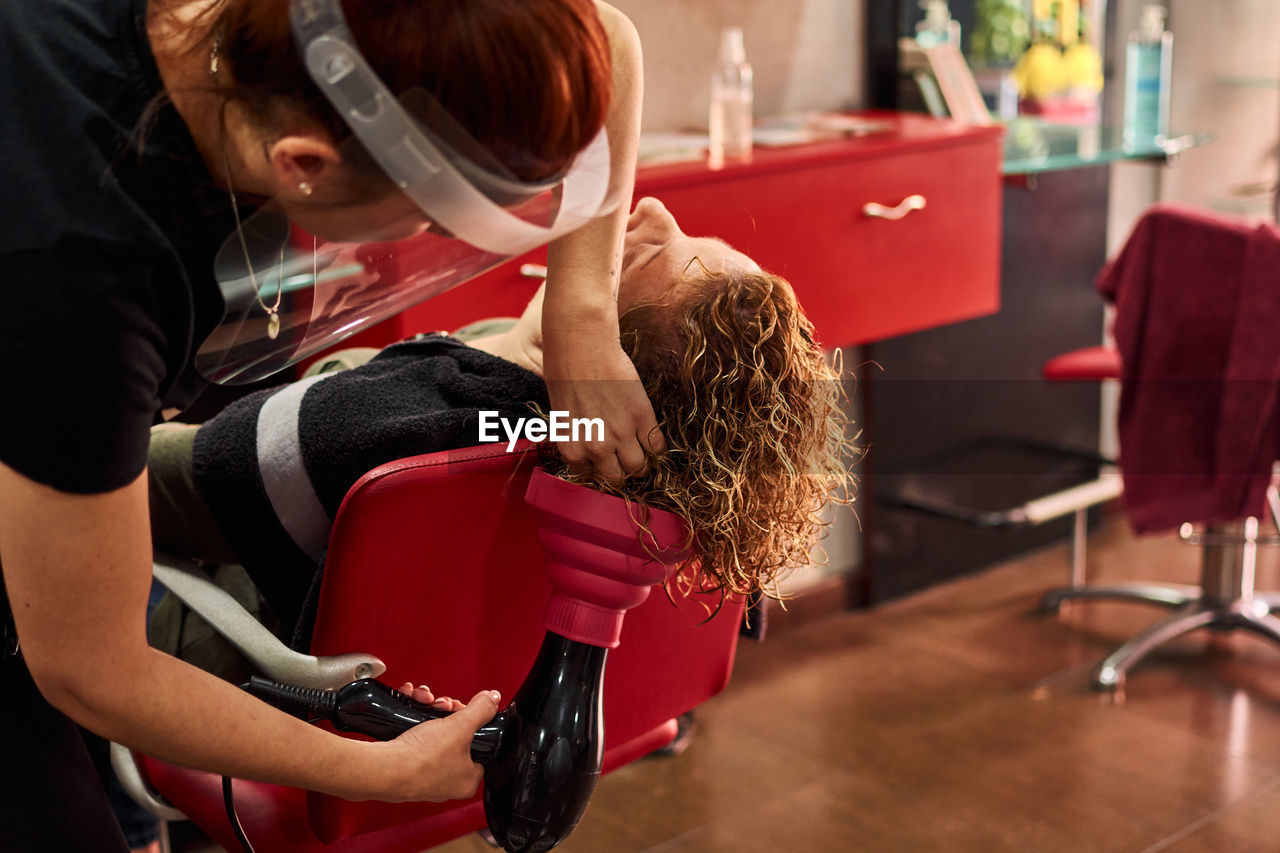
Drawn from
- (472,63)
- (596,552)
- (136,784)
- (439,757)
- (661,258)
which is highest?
(472,63)

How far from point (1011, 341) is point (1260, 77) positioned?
1.01m

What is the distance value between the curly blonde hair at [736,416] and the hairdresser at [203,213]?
0.16 metres

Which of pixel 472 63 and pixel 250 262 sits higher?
pixel 472 63

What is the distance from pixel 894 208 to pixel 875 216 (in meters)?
0.05

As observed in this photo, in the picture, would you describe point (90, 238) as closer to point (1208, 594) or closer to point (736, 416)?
point (736, 416)

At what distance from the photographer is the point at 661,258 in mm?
1031

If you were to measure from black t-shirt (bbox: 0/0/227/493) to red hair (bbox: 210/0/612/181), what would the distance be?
75 millimetres

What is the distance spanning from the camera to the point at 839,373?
105 cm

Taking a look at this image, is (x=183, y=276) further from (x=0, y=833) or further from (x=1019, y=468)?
(x=1019, y=468)

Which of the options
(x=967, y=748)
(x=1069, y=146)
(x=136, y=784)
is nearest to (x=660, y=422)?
(x=136, y=784)

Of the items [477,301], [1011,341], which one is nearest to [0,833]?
[477,301]

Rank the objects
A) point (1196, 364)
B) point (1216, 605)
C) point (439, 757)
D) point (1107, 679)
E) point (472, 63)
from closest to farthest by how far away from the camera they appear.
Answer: point (472, 63) → point (439, 757) → point (1196, 364) → point (1107, 679) → point (1216, 605)

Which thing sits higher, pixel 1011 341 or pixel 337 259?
pixel 337 259

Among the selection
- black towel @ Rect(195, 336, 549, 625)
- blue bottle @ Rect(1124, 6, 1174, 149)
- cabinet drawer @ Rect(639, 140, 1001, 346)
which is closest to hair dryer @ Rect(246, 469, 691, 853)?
black towel @ Rect(195, 336, 549, 625)
